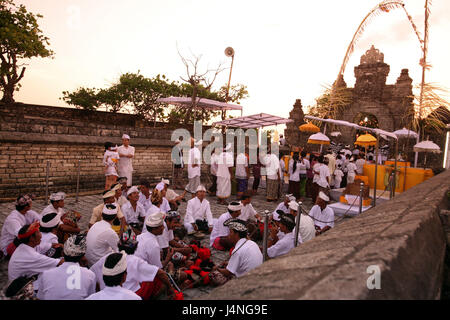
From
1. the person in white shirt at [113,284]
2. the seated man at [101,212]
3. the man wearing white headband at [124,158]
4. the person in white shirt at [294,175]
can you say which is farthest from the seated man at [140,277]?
the person in white shirt at [294,175]

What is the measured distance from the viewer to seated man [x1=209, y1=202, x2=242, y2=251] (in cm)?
580

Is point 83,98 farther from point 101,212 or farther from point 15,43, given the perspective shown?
point 101,212

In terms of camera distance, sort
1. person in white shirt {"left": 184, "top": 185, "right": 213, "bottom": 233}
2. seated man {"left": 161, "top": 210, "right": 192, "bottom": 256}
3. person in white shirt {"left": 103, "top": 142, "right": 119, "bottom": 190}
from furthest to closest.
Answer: person in white shirt {"left": 103, "top": 142, "right": 119, "bottom": 190}
person in white shirt {"left": 184, "top": 185, "right": 213, "bottom": 233}
seated man {"left": 161, "top": 210, "right": 192, "bottom": 256}

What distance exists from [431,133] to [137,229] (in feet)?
63.6

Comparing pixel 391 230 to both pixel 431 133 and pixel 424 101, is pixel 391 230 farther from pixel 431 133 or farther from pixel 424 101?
pixel 431 133

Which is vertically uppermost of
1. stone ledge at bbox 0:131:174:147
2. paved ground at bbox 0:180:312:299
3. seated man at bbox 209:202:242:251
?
stone ledge at bbox 0:131:174:147

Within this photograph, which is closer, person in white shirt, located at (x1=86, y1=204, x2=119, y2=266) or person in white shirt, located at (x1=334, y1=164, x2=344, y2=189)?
person in white shirt, located at (x1=86, y1=204, x2=119, y2=266)

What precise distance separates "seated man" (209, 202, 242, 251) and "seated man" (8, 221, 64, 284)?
10.0ft

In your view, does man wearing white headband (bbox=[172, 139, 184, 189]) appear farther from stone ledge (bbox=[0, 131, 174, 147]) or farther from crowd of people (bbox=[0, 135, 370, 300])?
crowd of people (bbox=[0, 135, 370, 300])

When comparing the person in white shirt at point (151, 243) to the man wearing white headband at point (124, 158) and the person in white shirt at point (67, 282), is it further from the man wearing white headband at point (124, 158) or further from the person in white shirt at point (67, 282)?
the man wearing white headband at point (124, 158)

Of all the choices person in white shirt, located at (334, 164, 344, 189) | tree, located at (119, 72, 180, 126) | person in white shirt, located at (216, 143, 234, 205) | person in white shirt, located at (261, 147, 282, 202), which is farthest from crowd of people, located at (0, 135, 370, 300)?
tree, located at (119, 72, 180, 126)

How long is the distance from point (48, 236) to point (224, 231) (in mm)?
3077

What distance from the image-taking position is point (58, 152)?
9.88 metres
